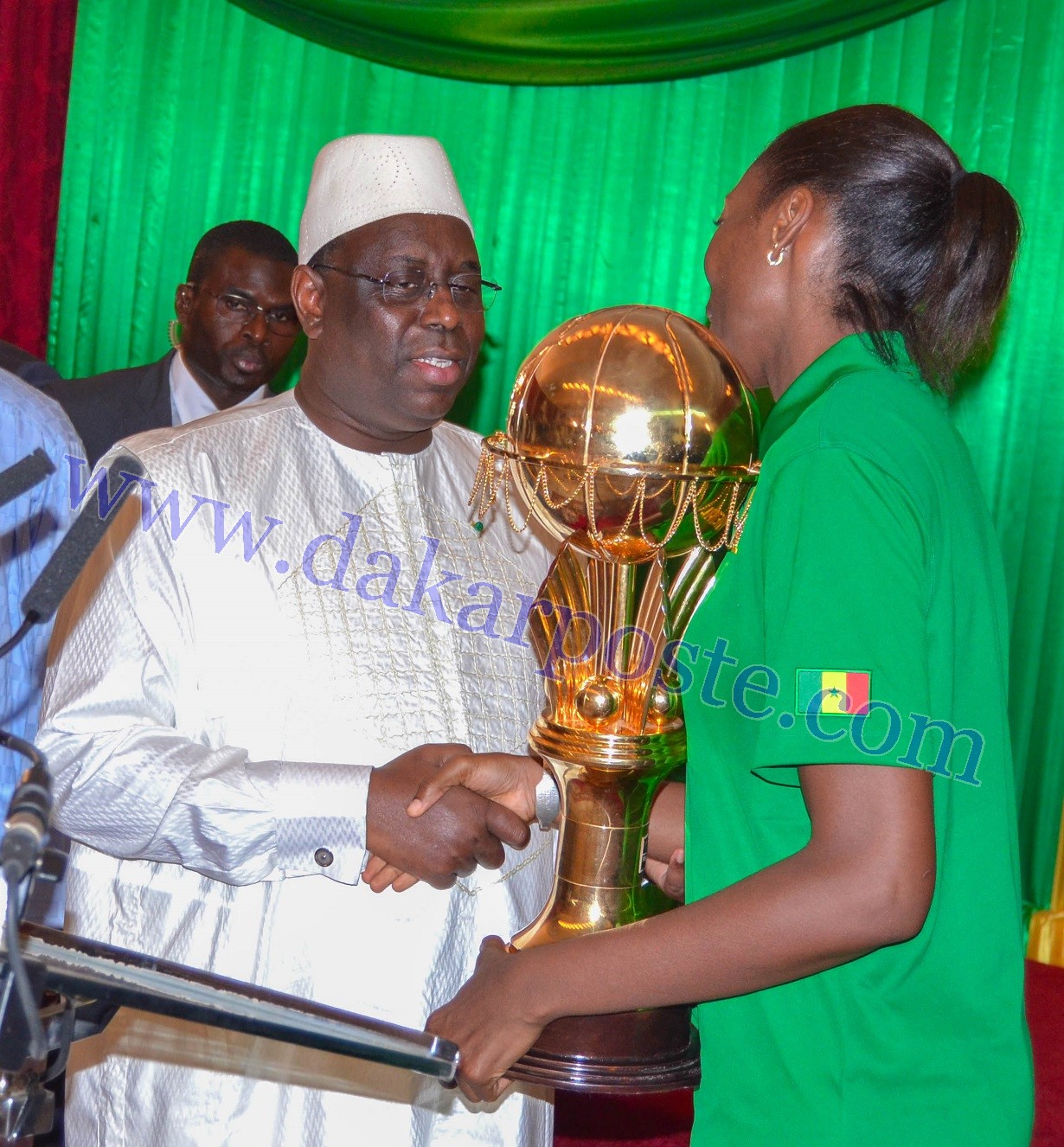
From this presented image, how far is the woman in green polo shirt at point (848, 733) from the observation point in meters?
1.09

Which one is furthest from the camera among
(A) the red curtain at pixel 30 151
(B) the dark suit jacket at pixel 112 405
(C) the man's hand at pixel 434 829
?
(A) the red curtain at pixel 30 151

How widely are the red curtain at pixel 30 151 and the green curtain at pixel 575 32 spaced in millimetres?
936

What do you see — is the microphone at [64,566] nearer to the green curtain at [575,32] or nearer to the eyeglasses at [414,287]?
the eyeglasses at [414,287]

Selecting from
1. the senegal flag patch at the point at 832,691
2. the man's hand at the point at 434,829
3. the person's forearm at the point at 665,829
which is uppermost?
the senegal flag patch at the point at 832,691

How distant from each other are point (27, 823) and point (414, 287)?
50.3 inches

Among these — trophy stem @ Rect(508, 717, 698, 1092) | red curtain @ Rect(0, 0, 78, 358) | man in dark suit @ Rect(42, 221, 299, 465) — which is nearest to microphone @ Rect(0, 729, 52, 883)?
trophy stem @ Rect(508, 717, 698, 1092)

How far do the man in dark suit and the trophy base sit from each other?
10.4 feet

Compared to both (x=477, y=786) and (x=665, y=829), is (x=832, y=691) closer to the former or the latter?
(x=665, y=829)

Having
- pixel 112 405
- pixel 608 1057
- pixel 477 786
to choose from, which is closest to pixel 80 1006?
pixel 608 1057

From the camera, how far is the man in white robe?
1.61 metres

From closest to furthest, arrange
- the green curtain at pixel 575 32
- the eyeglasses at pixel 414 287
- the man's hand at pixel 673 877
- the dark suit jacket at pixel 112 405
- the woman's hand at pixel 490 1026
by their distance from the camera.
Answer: the woman's hand at pixel 490 1026, the man's hand at pixel 673 877, the eyeglasses at pixel 414 287, the dark suit jacket at pixel 112 405, the green curtain at pixel 575 32

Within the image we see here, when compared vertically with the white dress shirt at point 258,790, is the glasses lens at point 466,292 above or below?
above

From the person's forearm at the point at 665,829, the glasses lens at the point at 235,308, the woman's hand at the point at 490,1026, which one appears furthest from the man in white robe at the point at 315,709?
the glasses lens at the point at 235,308

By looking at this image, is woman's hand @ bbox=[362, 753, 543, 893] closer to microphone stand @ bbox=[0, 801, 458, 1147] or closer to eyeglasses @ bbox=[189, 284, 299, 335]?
microphone stand @ bbox=[0, 801, 458, 1147]
